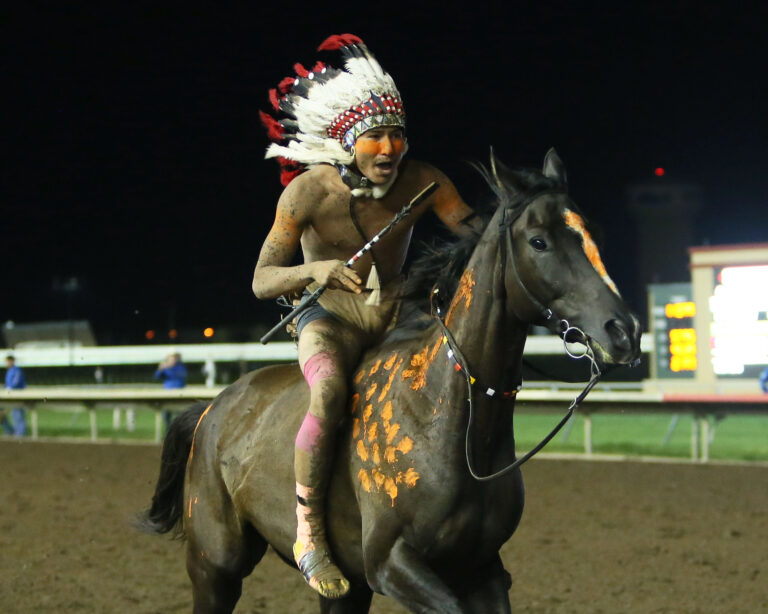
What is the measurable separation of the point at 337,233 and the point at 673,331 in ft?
44.6

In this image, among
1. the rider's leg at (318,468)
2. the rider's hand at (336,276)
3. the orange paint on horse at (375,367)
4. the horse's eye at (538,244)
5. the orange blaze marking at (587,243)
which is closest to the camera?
the orange blaze marking at (587,243)

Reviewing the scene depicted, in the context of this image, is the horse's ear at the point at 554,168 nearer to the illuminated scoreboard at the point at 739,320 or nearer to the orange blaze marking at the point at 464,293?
the orange blaze marking at the point at 464,293

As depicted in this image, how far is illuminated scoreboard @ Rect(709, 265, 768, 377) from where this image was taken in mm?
Result: 14719

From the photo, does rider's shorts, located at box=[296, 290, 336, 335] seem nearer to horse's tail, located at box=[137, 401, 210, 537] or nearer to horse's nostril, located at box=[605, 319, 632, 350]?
horse's tail, located at box=[137, 401, 210, 537]

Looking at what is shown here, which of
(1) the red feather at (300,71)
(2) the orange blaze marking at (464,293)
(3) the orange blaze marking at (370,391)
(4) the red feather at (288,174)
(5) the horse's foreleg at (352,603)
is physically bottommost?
(5) the horse's foreleg at (352,603)

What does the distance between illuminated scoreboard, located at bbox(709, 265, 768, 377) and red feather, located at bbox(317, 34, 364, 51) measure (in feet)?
38.1

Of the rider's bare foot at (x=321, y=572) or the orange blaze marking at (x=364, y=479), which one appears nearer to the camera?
the orange blaze marking at (x=364, y=479)

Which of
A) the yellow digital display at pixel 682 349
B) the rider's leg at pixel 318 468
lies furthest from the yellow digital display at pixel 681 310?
the rider's leg at pixel 318 468

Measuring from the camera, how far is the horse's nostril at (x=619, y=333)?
9.68 ft

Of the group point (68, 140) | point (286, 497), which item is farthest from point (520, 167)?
point (68, 140)

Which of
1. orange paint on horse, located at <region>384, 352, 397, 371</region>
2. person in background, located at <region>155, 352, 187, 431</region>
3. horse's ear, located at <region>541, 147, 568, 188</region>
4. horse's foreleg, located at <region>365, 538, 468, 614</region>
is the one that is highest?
horse's ear, located at <region>541, 147, 568, 188</region>

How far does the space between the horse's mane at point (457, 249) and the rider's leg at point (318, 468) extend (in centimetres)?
42

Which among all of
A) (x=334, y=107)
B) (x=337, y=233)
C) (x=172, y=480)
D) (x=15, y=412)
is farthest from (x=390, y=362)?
(x=15, y=412)

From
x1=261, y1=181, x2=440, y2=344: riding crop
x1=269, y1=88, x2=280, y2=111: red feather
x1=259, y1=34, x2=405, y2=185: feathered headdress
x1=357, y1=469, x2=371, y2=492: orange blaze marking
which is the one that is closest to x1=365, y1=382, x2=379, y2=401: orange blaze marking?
x1=357, y1=469, x2=371, y2=492: orange blaze marking
